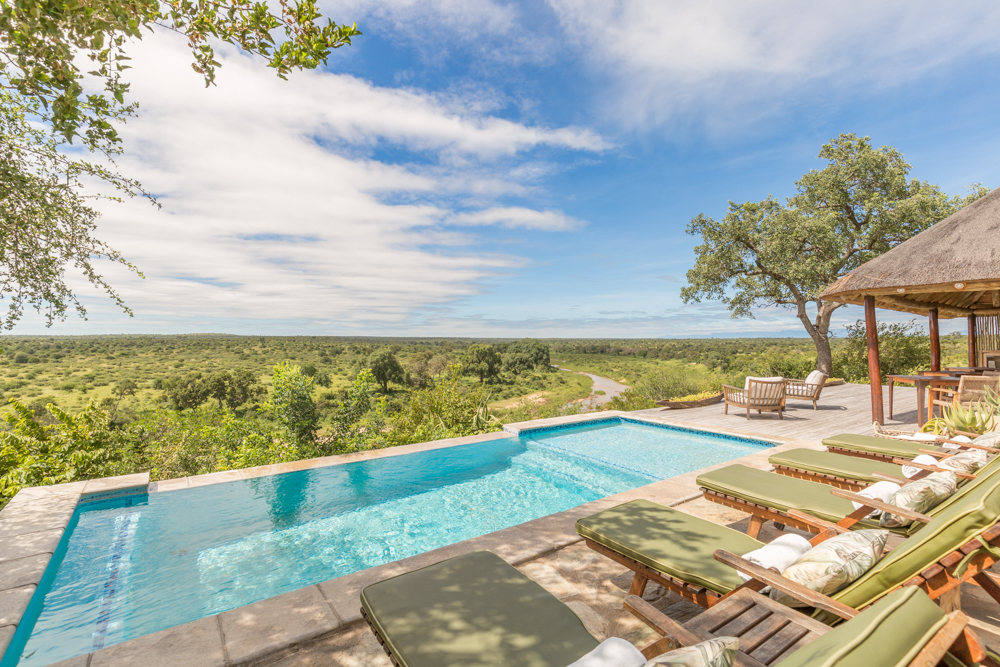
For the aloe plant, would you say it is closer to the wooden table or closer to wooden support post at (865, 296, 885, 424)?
the wooden table

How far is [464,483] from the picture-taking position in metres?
6.17

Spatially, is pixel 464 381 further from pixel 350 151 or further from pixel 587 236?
pixel 587 236

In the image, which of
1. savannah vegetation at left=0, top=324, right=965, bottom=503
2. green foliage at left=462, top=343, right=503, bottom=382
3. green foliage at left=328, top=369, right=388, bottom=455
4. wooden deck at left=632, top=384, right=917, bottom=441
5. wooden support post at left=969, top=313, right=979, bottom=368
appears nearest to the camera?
savannah vegetation at left=0, top=324, right=965, bottom=503

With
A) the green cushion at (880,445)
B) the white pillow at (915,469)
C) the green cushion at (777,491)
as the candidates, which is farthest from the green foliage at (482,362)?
the white pillow at (915,469)

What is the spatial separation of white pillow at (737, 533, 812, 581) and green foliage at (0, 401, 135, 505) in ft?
24.6

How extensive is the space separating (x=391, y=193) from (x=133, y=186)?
1067 centimetres

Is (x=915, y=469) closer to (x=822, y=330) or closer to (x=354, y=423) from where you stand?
(x=354, y=423)

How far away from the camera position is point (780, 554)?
193 cm

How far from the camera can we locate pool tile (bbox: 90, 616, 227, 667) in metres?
2.03

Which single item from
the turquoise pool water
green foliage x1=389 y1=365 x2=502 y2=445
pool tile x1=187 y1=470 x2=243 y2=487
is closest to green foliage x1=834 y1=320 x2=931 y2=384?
the turquoise pool water

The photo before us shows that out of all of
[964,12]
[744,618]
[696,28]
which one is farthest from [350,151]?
[964,12]

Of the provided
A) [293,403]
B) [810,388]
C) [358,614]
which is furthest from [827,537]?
[810,388]

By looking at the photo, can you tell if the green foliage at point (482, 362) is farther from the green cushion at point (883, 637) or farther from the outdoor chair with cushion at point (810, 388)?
the green cushion at point (883, 637)

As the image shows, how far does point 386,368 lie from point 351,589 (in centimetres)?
3454
